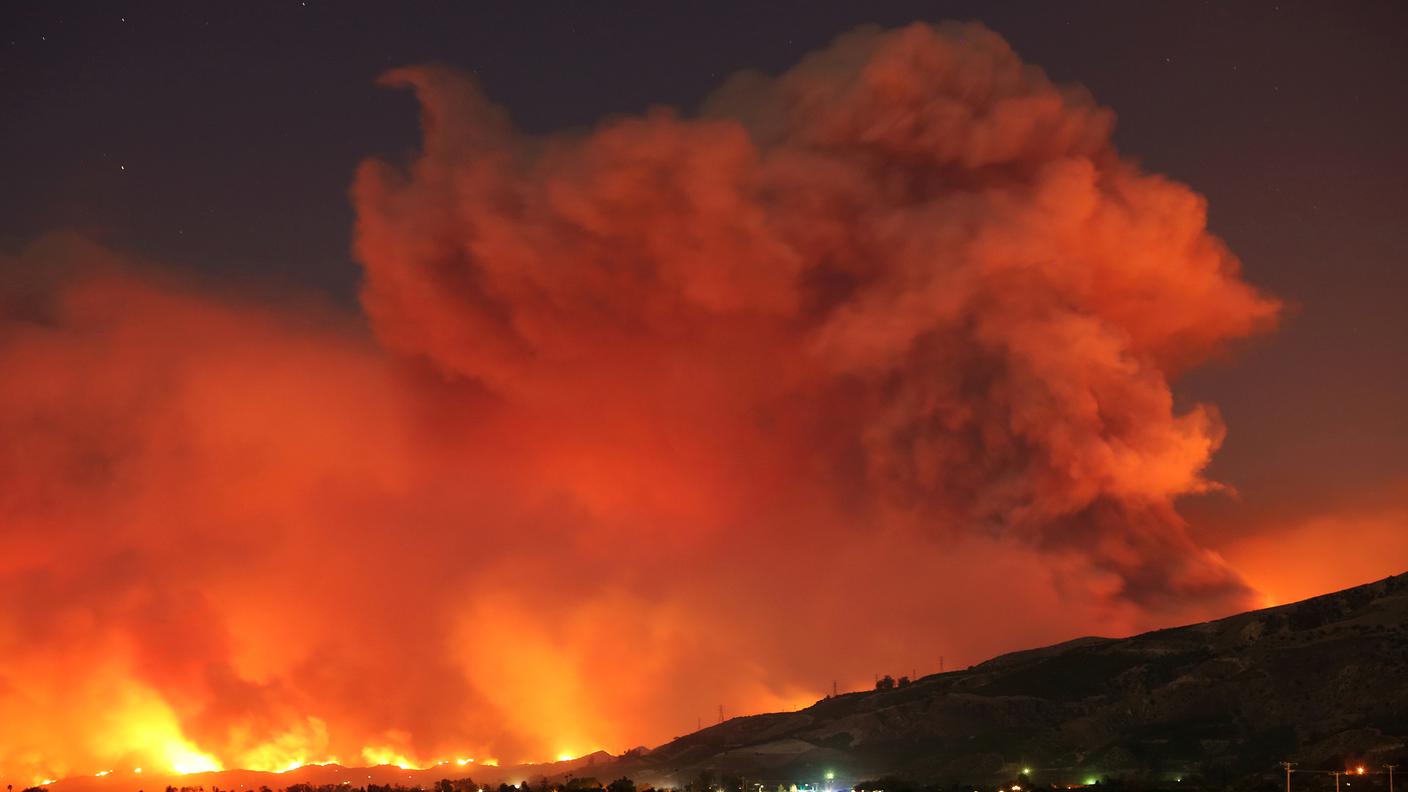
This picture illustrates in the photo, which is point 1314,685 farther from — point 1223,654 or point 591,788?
point 591,788

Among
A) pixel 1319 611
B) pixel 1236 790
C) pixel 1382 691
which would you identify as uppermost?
pixel 1319 611

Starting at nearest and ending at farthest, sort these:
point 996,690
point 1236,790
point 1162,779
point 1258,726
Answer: point 1236,790
point 1162,779
point 1258,726
point 996,690

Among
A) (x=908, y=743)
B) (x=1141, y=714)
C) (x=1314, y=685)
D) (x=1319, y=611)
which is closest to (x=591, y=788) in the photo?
(x=908, y=743)

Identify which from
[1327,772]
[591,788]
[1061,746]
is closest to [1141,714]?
[1061,746]

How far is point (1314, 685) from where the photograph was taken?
154 m

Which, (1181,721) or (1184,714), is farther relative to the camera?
(1184,714)

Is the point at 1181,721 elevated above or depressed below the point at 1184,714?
below

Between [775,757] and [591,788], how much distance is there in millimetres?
59275

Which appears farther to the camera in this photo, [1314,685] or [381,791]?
[381,791]

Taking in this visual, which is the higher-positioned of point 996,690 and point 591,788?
point 996,690

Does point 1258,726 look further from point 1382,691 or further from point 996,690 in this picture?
point 996,690

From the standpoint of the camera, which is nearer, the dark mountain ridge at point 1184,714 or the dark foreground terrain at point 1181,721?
the dark foreground terrain at point 1181,721

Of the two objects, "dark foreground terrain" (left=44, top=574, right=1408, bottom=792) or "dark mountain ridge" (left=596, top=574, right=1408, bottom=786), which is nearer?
"dark foreground terrain" (left=44, top=574, right=1408, bottom=792)

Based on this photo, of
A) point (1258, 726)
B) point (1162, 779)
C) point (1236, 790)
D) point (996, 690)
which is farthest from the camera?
point (996, 690)
